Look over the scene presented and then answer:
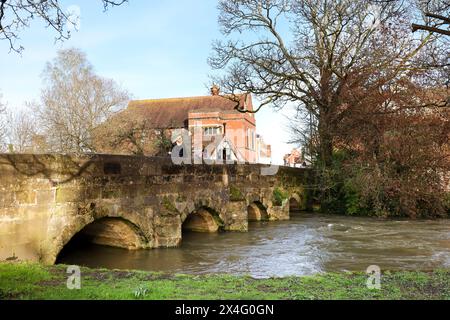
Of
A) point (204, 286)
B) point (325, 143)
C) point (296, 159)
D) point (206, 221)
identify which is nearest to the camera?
point (204, 286)

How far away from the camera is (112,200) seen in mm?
9734

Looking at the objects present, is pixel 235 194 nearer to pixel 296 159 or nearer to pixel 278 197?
pixel 278 197

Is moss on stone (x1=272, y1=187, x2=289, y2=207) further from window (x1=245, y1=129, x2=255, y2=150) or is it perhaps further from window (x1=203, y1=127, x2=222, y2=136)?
window (x1=245, y1=129, x2=255, y2=150)

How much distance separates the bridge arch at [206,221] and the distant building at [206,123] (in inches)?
890

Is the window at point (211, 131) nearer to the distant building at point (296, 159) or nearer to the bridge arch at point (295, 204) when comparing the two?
the distant building at point (296, 159)

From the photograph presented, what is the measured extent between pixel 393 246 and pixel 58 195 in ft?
28.6

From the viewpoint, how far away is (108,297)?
4.48 metres

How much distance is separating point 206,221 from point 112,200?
534 centimetres

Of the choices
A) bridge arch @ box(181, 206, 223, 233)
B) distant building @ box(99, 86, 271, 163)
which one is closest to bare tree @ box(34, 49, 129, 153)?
distant building @ box(99, 86, 271, 163)

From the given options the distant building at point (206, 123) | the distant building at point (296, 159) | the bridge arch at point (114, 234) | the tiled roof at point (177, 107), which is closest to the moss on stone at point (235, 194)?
the bridge arch at point (114, 234)

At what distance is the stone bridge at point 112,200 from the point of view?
7.60 metres

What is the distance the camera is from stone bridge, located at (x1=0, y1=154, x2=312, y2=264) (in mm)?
7602

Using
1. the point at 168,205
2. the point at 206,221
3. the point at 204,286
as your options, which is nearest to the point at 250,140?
the point at 206,221

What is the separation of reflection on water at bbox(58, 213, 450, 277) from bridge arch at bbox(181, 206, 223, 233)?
0.51m
